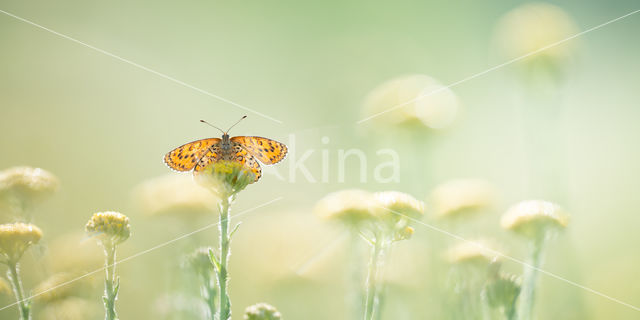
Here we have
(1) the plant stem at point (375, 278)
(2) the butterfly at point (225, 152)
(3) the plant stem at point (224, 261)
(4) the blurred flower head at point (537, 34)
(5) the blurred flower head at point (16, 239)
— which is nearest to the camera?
(3) the plant stem at point (224, 261)

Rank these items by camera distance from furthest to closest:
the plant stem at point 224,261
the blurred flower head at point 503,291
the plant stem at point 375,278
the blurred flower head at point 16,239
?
the blurred flower head at point 503,291
the blurred flower head at point 16,239
the plant stem at point 375,278
the plant stem at point 224,261

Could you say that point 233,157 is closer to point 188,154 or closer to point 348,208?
point 188,154

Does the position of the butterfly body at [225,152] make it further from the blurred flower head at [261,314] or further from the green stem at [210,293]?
the blurred flower head at [261,314]

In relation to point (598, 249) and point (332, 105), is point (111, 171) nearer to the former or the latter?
point (332, 105)

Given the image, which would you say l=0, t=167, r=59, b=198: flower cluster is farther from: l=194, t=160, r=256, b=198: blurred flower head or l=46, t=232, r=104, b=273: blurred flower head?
l=194, t=160, r=256, b=198: blurred flower head

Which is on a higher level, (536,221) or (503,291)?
(536,221)

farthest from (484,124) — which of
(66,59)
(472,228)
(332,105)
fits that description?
(66,59)

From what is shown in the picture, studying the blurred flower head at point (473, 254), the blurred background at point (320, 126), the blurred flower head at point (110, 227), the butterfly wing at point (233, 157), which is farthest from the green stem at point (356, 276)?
the blurred flower head at point (110, 227)

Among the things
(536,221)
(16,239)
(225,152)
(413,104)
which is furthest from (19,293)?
(413,104)

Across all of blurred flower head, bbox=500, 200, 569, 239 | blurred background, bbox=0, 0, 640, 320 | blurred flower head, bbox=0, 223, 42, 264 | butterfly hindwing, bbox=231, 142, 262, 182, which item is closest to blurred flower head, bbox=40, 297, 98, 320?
blurred background, bbox=0, 0, 640, 320
